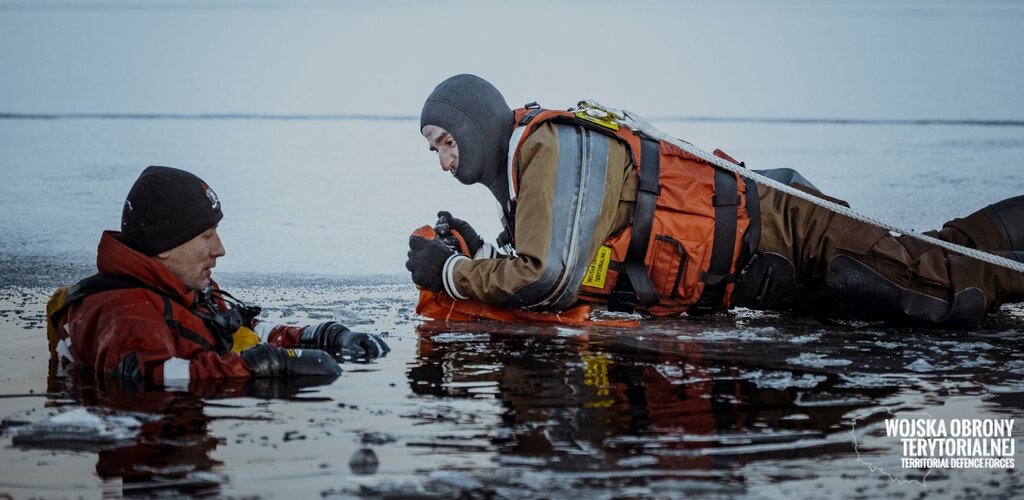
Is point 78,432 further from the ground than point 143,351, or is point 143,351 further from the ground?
point 143,351

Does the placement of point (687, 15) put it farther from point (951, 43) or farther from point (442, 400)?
point (442, 400)

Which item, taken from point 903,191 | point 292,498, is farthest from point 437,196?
point 292,498

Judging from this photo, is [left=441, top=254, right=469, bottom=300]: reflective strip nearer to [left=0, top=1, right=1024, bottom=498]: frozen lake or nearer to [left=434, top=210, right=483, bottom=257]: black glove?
[left=0, top=1, right=1024, bottom=498]: frozen lake

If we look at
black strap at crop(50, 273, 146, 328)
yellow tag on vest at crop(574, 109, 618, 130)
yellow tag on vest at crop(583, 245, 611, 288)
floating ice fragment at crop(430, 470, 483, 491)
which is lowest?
floating ice fragment at crop(430, 470, 483, 491)

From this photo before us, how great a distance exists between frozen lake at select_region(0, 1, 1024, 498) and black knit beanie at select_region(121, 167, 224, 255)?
1.63ft

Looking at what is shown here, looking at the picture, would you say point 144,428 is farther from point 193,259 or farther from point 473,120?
point 473,120

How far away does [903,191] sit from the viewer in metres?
7.59

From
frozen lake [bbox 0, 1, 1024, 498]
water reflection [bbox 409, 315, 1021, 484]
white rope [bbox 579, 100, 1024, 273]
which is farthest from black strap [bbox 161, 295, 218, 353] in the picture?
white rope [bbox 579, 100, 1024, 273]

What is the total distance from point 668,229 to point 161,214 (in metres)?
1.85

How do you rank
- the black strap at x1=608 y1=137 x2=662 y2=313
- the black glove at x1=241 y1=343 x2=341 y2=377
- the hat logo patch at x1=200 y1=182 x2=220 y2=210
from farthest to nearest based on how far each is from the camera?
the black strap at x1=608 y1=137 x2=662 y2=313 → the hat logo patch at x1=200 y1=182 x2=220 y2=210 → the black glove at x1=241 y1=343 x2=341 y2=377

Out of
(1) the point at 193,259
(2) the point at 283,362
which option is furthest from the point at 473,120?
(2) the point at 283,362

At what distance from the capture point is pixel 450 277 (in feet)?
15.1

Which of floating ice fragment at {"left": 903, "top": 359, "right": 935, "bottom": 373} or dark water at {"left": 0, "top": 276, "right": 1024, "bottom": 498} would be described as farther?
floating ice fragment at {"left": 903, "top": 359, "right": 935, "bottom": 373}

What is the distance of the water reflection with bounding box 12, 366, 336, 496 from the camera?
8.59 feet
